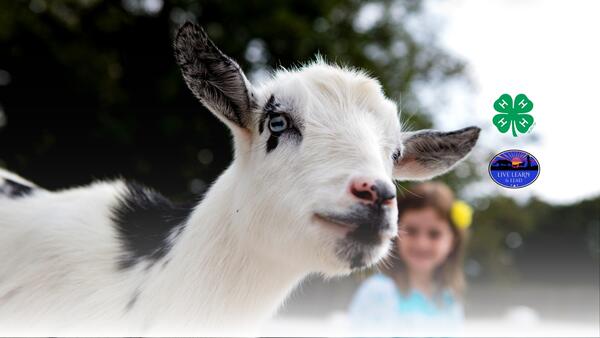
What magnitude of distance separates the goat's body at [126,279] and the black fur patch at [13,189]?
0.27m

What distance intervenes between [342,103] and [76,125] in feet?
21.8

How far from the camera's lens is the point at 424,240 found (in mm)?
3375

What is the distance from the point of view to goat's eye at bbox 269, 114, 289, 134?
2205mm

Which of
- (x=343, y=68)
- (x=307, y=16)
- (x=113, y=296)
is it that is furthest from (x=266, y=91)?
(x=307, y=16)

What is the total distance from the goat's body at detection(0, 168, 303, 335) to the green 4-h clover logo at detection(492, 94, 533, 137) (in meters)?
1.27

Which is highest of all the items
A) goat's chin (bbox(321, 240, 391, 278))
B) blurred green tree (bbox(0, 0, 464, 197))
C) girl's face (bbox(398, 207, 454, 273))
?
blurred green tree (bbox(0, 0, 464, 197))

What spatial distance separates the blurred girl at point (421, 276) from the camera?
2.95m

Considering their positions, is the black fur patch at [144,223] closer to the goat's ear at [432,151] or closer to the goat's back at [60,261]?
the goat's back at [60,261]

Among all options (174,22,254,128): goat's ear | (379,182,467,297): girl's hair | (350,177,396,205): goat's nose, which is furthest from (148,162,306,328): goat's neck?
(379,182,467,297): girl's hair

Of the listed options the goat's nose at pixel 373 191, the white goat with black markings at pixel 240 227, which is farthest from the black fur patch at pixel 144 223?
the goat's nose at pixel 373 191

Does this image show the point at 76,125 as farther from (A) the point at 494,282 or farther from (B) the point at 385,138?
(A) the point at 494,282

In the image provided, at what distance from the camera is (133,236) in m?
2.48

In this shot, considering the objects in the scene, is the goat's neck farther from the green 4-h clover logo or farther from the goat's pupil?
the green 4-h clover logo

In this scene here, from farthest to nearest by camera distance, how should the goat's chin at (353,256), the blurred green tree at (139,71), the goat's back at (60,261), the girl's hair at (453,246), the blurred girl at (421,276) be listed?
the blurred green tree at (139,71) < the girl's hair at (453,246) < the blurred girl at (421,276) < the goat's back at (60,261) < the goat's chin at (353,256)
